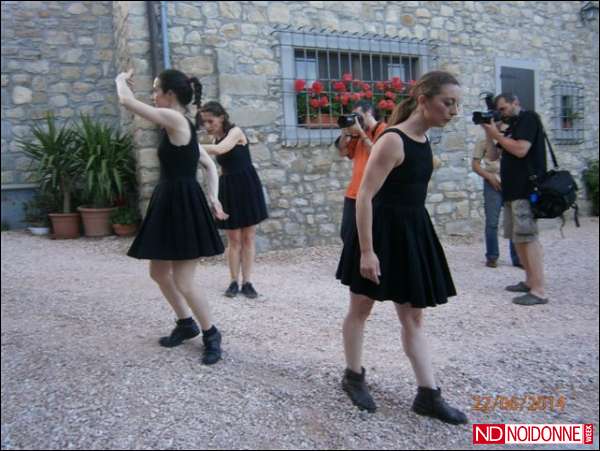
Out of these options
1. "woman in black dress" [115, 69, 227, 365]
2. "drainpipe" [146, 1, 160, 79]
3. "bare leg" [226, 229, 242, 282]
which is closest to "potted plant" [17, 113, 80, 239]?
"drainpipe" [146, 1, 160, 79]

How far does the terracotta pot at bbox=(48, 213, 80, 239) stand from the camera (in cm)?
666

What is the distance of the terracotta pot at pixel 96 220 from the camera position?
662 cm

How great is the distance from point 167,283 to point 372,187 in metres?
1.50

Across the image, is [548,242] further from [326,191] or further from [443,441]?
[443,441]

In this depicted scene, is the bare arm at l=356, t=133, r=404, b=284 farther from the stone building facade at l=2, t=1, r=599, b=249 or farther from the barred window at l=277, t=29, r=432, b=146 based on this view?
the barred window at l=277, t=29, r=432, b=146

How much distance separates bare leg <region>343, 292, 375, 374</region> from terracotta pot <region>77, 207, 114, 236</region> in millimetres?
5053

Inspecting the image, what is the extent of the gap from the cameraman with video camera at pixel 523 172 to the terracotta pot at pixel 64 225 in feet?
17.3

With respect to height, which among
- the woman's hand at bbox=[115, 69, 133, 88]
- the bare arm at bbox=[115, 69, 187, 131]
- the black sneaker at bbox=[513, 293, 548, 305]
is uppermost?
the woman's hand at bbox=[115, 69, 133, 88]

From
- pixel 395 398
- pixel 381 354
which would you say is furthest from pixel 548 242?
pixel 395 398

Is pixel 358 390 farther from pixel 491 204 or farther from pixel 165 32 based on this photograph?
pixel 165 32

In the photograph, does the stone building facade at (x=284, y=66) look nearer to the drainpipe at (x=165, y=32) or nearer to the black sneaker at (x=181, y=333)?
the drainpipe at (x=165, y=32)

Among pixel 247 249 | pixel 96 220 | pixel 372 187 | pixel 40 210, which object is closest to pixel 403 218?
pixel 372 187

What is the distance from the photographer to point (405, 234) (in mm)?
2137

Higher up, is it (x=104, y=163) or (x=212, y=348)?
(x=104, y=163)
